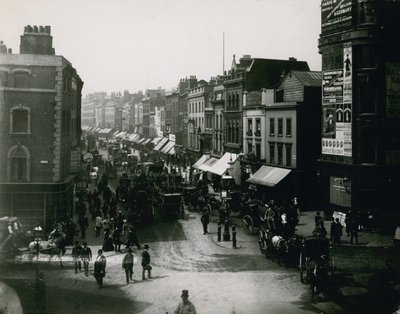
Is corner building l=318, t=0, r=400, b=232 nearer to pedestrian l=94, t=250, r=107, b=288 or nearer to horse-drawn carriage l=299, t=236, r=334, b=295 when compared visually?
horse-drawn carriage l=299, t=236, r=334, b=295

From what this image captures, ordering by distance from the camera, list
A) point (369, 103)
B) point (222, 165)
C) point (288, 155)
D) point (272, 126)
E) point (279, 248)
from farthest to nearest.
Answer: point (222, 165) → point (272, 126) → point (288, 155) → point (369, 103) → point (279, 248)

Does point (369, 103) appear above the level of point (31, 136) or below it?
above

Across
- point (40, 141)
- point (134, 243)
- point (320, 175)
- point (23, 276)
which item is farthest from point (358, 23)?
point (23, 276)

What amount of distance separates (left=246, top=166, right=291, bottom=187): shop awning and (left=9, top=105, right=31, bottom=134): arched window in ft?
68.3

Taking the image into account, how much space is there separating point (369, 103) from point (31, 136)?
24.3m

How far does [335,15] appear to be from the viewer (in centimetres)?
3459

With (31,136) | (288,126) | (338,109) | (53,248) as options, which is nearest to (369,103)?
(338,109)

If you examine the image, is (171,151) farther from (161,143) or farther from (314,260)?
(314,260)

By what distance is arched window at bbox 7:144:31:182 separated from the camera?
1200 inches

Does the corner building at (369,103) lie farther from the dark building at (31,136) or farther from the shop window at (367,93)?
the dark building at (31,136)

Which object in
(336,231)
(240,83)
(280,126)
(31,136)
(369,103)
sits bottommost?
(336,231)

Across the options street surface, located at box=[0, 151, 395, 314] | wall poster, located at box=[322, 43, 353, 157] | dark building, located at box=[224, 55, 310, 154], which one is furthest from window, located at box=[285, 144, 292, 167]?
street surface, located at box=[0, 151, 395, 314]

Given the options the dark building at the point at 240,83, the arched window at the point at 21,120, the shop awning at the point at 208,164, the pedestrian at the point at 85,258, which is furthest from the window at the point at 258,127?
the pedestrian at the point at 85,258

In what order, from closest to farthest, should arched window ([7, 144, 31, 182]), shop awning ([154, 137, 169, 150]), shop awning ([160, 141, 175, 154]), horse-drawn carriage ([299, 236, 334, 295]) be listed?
horse-drawn carriage ([299, 236, 334, 295]), arched window ([7, 144, 31, 182]), shop awning ([160, 141, 175, 154]), shop awning ([154, 137, 169, 150])
